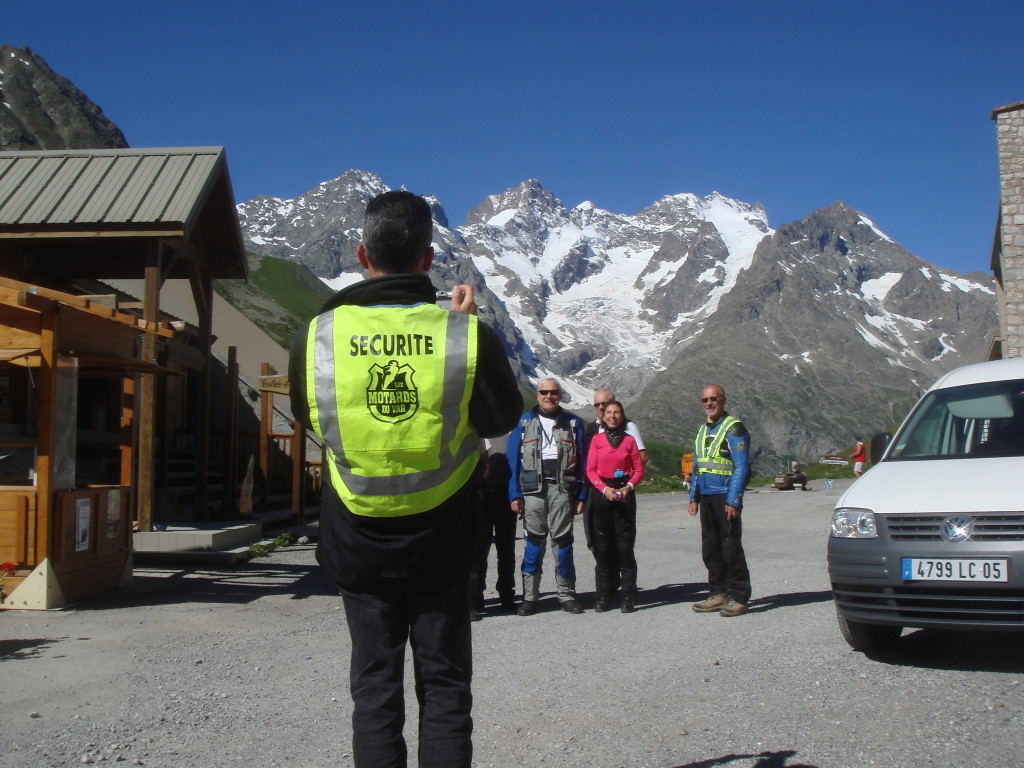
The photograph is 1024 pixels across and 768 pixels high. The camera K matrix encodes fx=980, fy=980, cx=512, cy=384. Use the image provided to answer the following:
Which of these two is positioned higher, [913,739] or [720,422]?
[720,422]

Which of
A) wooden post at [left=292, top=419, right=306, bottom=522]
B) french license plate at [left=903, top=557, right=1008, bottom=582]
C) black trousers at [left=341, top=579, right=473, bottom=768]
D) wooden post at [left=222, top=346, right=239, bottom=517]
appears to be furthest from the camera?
wooden post at [left=292, top=419, right=306, bottom=522]

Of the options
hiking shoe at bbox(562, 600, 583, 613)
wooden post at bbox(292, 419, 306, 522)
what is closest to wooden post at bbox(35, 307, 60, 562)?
hiking shoe at bbox(562, 600, 583, 613)

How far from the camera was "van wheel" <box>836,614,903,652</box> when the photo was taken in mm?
5910

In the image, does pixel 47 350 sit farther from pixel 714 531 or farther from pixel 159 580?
pixel 714 531

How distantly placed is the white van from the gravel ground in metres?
0.35

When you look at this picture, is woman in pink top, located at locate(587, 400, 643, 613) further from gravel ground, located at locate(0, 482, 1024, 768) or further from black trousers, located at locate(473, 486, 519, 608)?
black trousers, located at locate(473, 486, 519, 608)

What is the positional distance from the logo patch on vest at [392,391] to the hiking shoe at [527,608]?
5.51 m

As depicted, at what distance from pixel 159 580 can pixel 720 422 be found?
5939mm

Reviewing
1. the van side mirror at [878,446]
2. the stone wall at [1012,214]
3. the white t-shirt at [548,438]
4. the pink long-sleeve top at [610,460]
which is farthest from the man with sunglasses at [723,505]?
the stone wall at [1012,214]

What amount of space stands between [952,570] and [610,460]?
340cm

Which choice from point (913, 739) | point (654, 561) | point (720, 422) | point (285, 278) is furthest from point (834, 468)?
point (285, 278)

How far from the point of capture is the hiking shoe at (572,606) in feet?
26.5

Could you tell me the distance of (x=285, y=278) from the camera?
8844cm

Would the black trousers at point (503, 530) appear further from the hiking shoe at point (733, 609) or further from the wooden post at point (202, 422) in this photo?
the wooden post at point (202, 422)
